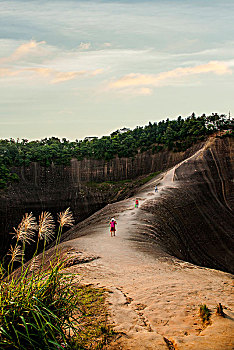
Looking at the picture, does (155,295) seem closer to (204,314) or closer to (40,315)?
(204,314)

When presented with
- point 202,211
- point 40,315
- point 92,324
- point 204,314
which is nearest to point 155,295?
point 204,314

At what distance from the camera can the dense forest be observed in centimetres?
4153

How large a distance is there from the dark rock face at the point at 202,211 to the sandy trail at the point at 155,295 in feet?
14.1

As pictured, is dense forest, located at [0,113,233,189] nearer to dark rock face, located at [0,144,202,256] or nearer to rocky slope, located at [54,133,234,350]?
dark rock face, located at [0,144,202,256]

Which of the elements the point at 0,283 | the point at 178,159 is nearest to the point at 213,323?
the point at 0,283

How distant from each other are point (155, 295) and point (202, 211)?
2244cm

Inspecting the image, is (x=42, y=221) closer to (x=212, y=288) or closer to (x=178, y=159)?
(x=212, y=288)

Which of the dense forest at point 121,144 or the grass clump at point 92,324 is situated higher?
the dense forest at point 121,144

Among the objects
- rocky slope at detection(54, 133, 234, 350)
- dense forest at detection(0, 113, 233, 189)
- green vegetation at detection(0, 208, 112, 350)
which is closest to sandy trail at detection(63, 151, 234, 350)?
rocky slope at detection(54, 133, 234, 350)

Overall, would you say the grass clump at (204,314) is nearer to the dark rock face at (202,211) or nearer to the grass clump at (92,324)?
the grass clump at (92,324)

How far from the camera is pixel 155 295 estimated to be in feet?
23.3

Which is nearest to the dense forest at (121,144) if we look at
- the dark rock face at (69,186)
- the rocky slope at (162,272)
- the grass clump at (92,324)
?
the dark rock face at (69,186)

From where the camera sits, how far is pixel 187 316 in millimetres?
5844

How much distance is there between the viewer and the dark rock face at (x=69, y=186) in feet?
111
